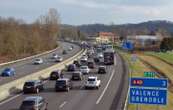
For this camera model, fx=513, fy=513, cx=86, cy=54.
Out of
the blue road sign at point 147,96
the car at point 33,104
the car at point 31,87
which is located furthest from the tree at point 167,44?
the blue road sign at point 147,96

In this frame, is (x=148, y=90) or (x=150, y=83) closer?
(x=150, y=83)

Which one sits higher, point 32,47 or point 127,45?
point 127,45

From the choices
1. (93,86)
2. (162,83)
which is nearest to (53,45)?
(93,86)

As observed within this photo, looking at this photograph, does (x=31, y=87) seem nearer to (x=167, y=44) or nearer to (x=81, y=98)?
(x=81, y=98)

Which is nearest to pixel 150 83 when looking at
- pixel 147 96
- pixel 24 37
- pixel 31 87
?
pixel 147 96

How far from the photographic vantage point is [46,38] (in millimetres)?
179125

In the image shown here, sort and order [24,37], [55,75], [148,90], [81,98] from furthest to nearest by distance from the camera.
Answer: [24,37] < [55,75] < [81,98] < [148,90]

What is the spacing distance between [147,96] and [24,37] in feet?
383

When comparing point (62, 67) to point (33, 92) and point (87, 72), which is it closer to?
point (87, 72)

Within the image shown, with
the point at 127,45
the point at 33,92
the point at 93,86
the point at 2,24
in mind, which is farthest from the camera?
the point at 2,24

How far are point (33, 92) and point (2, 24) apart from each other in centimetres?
8410

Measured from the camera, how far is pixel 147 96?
66.3 feet

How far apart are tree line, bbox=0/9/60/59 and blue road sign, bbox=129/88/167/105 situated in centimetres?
9539

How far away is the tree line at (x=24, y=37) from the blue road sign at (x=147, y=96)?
95390 mm
